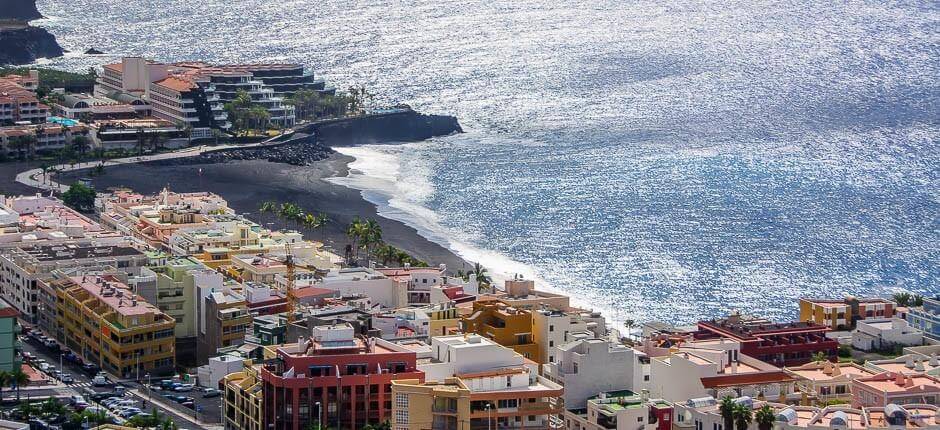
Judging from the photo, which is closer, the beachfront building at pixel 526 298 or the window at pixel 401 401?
the window at pixel 401 401

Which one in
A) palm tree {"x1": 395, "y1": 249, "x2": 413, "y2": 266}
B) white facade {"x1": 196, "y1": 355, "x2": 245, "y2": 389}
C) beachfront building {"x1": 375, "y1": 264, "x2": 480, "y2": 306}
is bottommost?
white facade {"x1": 196, "y1": 355, "x2": 245, "y2": 389}

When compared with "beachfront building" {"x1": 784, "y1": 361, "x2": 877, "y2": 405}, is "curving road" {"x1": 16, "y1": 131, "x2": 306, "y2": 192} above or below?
above

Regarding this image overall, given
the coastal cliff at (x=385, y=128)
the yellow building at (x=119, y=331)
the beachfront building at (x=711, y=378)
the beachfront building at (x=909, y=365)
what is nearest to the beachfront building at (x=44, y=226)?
the yellow building at (x=119, y=331)

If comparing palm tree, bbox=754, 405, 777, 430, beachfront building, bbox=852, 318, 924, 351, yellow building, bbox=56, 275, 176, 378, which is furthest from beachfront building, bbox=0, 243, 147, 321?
palm tree, bbox=754, 405, 777, 430

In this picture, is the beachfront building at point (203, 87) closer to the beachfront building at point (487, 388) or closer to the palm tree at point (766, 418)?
the beachfront building at point (487, 388)

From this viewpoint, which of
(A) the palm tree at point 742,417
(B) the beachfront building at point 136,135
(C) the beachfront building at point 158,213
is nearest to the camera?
(A) the palm tree at point 742,417

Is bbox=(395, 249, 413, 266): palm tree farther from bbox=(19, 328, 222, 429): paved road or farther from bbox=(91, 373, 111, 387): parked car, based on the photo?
bbox=(91, 373, 111, 387): parked car

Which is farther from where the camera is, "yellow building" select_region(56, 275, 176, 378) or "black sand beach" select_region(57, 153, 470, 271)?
"black sand beach" select_region(57, 153, 470, 271)
